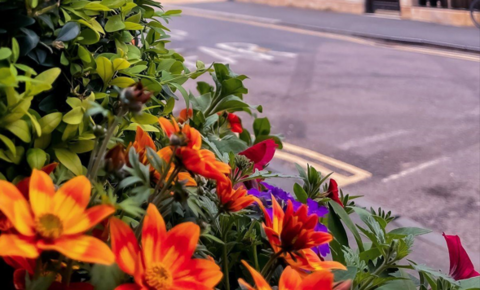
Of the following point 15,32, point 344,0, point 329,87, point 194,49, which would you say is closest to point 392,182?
point 329,87

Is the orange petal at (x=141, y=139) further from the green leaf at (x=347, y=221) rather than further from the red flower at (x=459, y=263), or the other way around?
the red flower at (x=459, y=263)

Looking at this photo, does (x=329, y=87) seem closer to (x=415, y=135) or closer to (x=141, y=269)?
(x=415, y=135)

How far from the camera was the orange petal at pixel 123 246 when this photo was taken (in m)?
0.62

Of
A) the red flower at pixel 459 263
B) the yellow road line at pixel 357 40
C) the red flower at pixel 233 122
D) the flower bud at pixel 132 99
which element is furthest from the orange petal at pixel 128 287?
the yellow road line at pixel 357 40

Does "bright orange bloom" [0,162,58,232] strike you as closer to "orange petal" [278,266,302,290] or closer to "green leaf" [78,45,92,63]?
"green leaf" [78,45,92,63]

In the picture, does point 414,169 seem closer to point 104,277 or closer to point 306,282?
point 306,282

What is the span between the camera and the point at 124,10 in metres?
1.07

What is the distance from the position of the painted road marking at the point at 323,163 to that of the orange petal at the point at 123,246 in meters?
4.52

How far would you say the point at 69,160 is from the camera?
0.85 meters

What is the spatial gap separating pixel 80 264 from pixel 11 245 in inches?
5.8

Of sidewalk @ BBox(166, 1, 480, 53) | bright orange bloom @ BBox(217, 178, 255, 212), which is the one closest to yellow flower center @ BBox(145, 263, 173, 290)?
bright orange bloom @ BBox(217, 178, 255, 212)

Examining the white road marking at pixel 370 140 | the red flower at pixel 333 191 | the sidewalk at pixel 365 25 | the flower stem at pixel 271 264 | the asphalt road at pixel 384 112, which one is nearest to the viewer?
the flower stem at pixel 271 264

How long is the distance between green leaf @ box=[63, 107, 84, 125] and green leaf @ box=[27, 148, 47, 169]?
6 cm

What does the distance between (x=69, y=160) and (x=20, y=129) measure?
10 centimetres
